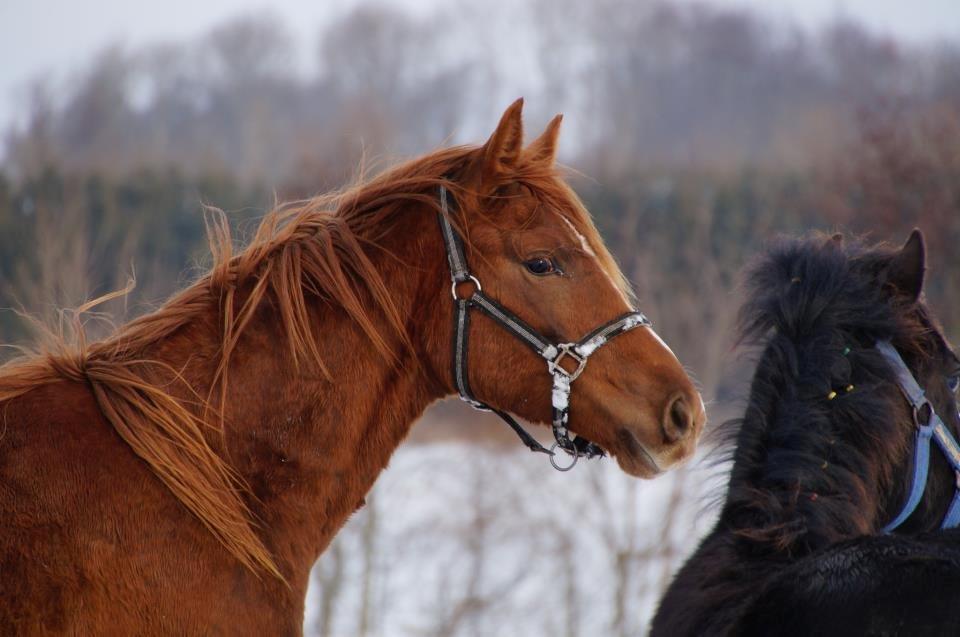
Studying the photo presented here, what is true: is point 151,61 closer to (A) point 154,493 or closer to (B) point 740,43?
(B) point 740,43

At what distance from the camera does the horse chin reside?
9.29 ft

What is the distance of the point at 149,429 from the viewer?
2.72 m

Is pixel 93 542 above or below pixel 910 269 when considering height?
below

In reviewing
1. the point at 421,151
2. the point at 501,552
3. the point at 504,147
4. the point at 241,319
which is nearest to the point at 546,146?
the point at 504,147

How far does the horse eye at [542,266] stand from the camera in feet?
9.73

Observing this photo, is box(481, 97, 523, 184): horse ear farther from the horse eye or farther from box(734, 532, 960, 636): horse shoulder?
box(734, 532, 960, 636): horse shoulder

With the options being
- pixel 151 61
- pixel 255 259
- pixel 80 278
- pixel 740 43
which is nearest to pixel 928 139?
pixel 80 278

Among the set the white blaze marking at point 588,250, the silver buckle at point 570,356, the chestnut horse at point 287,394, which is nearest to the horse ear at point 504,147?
the chestnut horse at point 287,394

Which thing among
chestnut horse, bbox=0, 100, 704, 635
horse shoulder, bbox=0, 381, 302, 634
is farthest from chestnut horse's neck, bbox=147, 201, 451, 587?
horse shoulder, bbox=0, 381, 302, 634

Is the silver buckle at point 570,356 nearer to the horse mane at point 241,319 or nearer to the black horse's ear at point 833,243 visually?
the horse mane at point 241,319

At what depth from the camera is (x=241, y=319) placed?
115 inches

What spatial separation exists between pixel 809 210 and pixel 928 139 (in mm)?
4367

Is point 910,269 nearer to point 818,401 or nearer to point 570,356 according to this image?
point 818,401

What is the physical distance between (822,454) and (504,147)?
1.49 metres
